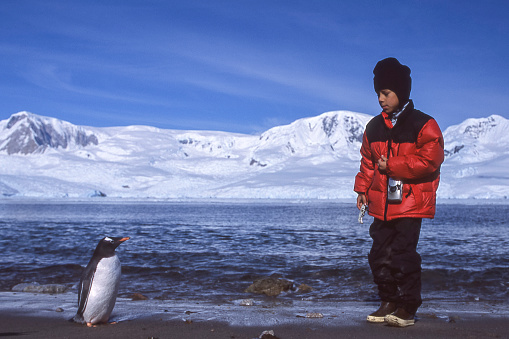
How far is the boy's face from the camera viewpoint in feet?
12.8

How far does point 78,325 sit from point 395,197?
2402mm

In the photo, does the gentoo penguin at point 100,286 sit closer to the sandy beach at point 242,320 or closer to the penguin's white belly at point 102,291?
the penguin's white belly at point 102,291

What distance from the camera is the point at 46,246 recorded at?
1137 cm


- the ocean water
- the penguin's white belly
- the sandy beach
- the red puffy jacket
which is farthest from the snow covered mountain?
the penguin's white belly

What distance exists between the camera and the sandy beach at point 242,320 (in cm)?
344

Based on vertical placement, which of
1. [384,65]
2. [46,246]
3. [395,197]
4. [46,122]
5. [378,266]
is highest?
[46,122]

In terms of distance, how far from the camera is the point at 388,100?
3.91 meters

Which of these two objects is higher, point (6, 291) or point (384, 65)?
point (384, 65)

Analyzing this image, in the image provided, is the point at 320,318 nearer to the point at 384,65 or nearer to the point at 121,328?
the point at 121,328

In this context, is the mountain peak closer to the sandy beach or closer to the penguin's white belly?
the sandy beach

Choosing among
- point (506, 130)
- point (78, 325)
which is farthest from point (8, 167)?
point (506, 130)

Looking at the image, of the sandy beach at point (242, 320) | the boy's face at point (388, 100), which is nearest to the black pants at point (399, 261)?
the sandy beach at point (242, 320)

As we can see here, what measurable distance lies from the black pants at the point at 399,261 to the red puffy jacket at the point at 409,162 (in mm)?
99

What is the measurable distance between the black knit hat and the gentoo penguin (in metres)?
2.17
